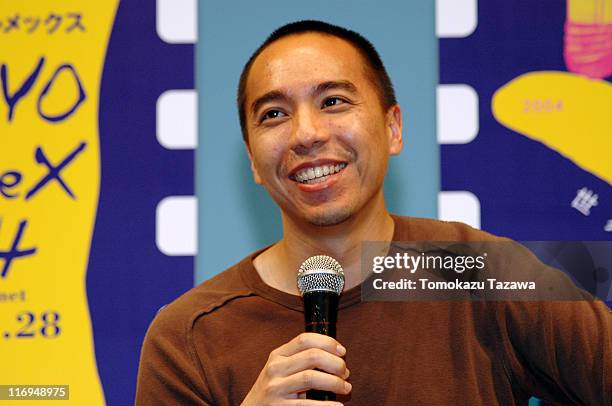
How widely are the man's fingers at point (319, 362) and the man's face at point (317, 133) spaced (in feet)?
1.49

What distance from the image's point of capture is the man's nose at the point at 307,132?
4.91 feet

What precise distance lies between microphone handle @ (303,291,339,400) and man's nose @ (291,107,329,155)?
0.41 meters

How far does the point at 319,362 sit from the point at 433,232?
2.03 feet

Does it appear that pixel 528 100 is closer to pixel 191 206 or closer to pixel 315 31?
pixel 315 31

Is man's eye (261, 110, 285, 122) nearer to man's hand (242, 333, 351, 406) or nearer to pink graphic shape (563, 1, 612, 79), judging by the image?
man's hand (242, 333, 351, 406)

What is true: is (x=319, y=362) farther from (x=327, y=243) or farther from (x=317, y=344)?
(x=327, y=243)

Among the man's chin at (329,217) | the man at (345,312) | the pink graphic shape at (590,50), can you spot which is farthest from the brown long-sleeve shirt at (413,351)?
the pink graphic shape at (590,50)

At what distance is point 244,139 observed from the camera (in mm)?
1746

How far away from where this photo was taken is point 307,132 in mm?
1493

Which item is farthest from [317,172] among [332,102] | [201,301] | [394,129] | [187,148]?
[187,148]

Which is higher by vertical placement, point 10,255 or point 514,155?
point 514,155


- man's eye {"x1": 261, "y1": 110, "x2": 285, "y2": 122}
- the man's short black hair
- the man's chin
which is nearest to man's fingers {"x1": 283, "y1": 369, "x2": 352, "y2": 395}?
the man's chin

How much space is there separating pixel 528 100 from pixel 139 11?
38.5 inches

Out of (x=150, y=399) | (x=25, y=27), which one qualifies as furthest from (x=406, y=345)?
(x=25, y=27)
